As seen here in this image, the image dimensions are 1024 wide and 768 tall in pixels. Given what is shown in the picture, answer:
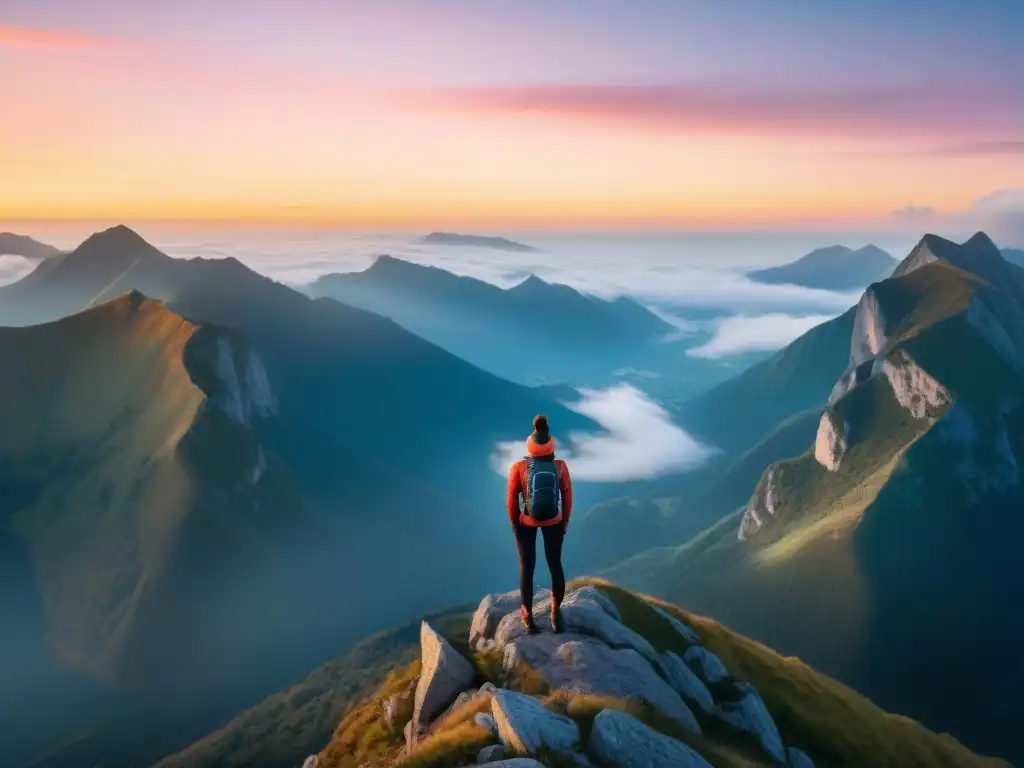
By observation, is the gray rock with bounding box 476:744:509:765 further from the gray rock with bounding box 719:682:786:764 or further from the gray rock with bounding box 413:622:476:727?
the gray rock with bounding box 719:682:786:764

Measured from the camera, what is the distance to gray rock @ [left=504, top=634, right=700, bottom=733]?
1364 inches

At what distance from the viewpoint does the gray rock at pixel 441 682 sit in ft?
123

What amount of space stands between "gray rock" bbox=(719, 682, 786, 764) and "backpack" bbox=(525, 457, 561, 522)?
27073 mm

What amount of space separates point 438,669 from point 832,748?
4284 centimetres

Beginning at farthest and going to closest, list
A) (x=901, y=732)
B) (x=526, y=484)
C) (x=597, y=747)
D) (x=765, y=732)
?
(x=901, y=732), (x=765, y=732), (x=526, y=484), (x=597, y=747)

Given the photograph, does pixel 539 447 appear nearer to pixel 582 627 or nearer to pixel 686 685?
pixel 582 627

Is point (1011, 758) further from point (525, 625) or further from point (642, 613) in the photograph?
point (525, 625)

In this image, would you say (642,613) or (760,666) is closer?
(642,613)

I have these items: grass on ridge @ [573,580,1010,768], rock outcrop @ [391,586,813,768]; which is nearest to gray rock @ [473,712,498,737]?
rock outcrop @ [391,586,813,768]

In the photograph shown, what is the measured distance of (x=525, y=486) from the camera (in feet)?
103

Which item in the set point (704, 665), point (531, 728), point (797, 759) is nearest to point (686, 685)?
point (704, 665)

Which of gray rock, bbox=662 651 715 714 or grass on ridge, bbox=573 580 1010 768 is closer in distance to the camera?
gray rock, bbox=662 651 715 714

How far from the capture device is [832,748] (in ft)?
199

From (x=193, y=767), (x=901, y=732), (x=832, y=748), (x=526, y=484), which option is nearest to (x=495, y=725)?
(x=526, y=484)
